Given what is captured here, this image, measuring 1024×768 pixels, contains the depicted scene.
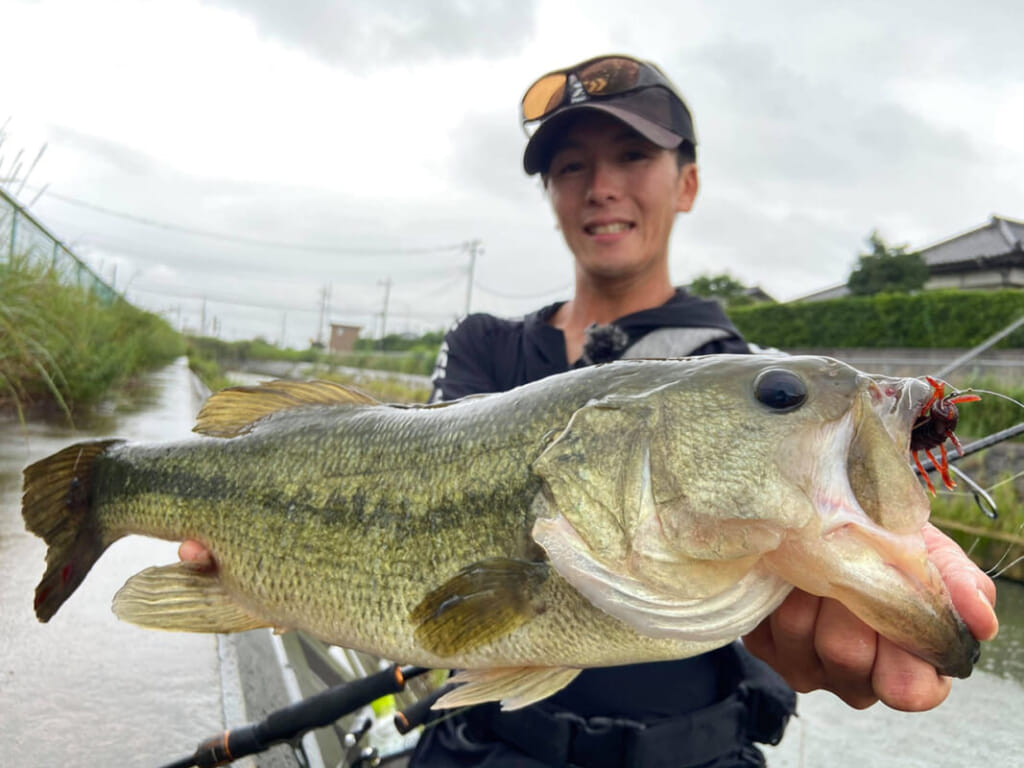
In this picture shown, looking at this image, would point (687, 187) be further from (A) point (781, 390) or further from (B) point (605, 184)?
(A) point (781, 390)

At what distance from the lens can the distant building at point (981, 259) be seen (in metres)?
29.2

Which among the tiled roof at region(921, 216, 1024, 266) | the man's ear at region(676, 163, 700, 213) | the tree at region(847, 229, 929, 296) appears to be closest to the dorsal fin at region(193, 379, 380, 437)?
the man's ear at region(676, 163, 700, 213)

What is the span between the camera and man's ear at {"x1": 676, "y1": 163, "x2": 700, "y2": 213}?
112 inches

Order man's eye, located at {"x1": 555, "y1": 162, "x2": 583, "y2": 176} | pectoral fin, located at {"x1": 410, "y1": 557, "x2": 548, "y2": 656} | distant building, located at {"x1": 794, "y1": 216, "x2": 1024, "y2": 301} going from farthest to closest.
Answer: distant building, located at {"x1": 794, "y1": 216, "x2": 1024, "y2": 301}, man's eye, located at {"x1": 555, "y1": 162, "x2": 583, "y2": 176}, pectoral fin, located at {"x1": 410, "y1": 557, "x2": 548, "y2": 656}

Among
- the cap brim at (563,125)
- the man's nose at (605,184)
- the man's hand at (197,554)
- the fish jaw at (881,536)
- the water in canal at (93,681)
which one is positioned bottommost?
the water in canal at (93,681)

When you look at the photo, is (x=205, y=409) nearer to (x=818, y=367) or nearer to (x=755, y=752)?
(x=818, y=367)

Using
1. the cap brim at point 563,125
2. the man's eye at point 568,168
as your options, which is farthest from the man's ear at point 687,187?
the man's eye at point 568,168

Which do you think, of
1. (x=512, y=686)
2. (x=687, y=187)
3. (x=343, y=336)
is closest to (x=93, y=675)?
(x=512, y=686)

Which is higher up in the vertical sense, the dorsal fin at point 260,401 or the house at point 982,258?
the house at point 982,258

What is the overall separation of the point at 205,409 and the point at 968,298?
2212cm

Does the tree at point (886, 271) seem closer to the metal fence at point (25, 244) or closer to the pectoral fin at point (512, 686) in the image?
the metal fence at point (25, 244)

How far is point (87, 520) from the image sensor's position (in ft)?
6.49

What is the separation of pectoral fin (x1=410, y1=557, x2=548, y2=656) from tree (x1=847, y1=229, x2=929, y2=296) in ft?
106

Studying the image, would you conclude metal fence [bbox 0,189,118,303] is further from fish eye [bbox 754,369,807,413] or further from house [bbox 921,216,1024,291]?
house [bbox 921,216,1024,291]
